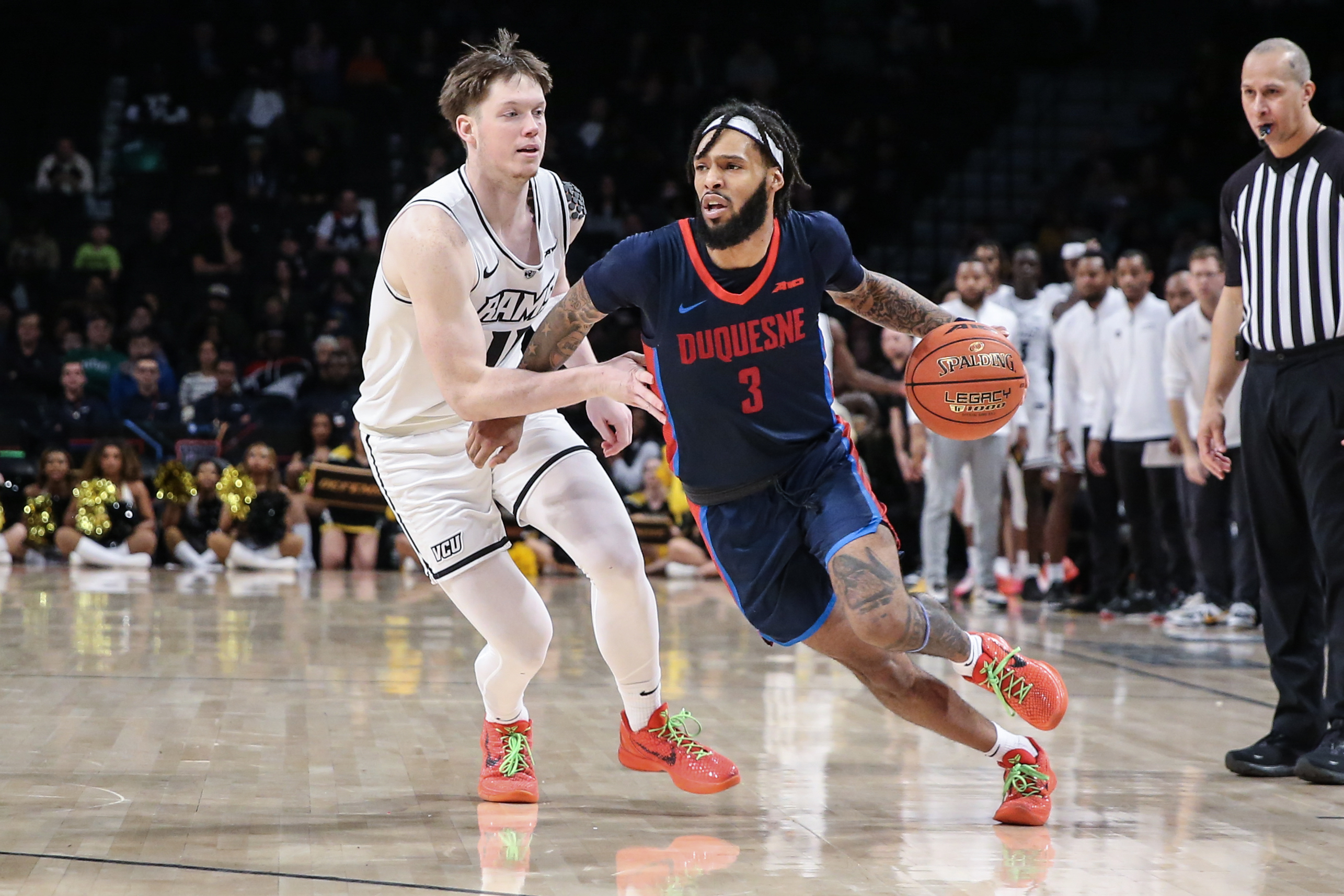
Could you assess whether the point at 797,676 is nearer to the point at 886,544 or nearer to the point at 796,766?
the point at 796,766

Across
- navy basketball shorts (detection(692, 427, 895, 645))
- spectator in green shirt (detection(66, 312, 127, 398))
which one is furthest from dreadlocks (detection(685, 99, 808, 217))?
spectator in green shirt (detection(66, 312, 127, 398))

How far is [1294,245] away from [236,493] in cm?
864

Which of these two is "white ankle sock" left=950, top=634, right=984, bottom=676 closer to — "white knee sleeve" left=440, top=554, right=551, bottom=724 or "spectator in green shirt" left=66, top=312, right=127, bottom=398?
"white knee sleeve" left=440, top=554, right=551, bottom=724

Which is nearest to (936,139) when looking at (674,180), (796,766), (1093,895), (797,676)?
(674,180)

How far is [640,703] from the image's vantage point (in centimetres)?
398

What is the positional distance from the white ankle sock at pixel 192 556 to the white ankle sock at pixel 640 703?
26.5 feet

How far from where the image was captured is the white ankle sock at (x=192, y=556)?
1134 centimetres

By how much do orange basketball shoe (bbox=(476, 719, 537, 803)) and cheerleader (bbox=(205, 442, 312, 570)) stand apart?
24.9ft

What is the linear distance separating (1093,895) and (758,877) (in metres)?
0.68

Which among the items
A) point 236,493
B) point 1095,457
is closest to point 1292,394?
point 1095,457

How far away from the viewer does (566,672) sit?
6.22 meters

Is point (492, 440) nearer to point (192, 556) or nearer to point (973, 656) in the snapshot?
point (973, 656)

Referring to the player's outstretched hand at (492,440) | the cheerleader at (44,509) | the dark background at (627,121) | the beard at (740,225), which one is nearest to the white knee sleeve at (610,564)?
the player's outstretched hand at (492,440)

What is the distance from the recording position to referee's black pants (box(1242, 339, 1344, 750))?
13.7 feet
